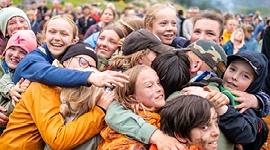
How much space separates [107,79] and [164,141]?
0.70 m

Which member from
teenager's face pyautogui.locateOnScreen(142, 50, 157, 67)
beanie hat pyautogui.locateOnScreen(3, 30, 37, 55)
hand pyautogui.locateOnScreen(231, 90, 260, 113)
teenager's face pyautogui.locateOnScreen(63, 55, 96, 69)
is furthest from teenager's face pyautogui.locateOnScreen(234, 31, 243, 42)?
beanie hat pyautogui.locateOnScreen(3, 30, 37, 55)

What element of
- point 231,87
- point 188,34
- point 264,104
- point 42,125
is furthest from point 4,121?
point 188,34

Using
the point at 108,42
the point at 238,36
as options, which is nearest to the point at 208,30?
the point at 108,42

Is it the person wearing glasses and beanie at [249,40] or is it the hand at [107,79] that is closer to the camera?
the hand at [107,79]

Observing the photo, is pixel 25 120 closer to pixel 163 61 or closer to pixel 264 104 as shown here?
pixel 163 61

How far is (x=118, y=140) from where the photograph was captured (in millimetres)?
1797

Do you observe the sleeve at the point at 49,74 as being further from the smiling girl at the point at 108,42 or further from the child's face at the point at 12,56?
the smiling girl at the point at 108,42

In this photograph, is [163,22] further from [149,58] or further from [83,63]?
[83,63]

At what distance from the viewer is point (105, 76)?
186 cm

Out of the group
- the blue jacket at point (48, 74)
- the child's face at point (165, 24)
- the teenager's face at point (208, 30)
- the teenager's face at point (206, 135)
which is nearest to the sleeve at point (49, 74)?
the blue jacket at point (48, 74)

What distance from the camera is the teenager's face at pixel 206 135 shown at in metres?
1.62

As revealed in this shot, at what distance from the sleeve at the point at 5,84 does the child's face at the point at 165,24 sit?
2.17 metres

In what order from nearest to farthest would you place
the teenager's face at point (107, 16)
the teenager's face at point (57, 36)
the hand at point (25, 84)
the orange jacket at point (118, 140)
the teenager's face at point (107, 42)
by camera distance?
the orange jacket at point (118, 140)
the hand at point (25, 84)
the teenager's face at point (57, 36)
the teenager's face at point (107, 42)
the teenager's face at point (107, 16)

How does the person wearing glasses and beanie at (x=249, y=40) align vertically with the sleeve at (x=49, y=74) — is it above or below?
below
